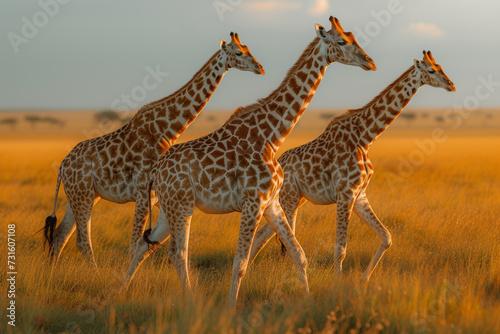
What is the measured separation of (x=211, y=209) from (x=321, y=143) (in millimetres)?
2785

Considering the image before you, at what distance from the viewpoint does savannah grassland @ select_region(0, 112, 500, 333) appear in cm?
539

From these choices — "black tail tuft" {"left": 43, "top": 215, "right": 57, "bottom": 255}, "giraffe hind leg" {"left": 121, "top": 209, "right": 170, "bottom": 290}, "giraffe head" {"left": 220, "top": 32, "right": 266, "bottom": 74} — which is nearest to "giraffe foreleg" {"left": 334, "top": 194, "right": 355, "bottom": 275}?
"giraffe head" {"left": 220, "top": 32, "right": 266, "bottom": 74}

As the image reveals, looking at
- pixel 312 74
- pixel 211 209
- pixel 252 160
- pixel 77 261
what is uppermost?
pixel 312 74

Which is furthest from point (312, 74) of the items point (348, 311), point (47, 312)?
point (47, 312)

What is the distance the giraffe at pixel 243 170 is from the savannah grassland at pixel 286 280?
553mm

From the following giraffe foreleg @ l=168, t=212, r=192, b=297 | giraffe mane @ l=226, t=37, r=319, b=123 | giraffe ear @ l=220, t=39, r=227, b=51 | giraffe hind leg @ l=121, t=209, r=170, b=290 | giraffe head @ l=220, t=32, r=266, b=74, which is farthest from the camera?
giraffe ear @ l=220, t=39, r=227, b=51

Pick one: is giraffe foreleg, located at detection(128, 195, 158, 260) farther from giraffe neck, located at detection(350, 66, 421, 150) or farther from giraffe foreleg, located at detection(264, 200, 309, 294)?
giraffe neck, located at detection(350, 66, 421, 150)

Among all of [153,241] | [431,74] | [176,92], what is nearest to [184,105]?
[176,92]

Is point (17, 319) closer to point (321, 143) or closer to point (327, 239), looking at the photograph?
point (321, 143)

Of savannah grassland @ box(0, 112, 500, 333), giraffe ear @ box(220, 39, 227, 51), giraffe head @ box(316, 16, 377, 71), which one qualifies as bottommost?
savannah grassland @ box(0, 112, 500, 333)

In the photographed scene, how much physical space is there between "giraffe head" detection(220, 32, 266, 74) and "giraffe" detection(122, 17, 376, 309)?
52 cm

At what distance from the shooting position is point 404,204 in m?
13.8

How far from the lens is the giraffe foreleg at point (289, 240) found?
6.47 metres

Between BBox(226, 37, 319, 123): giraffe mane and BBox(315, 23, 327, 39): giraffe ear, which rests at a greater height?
BBox(315, 23, 327, 39): giraffe ear
